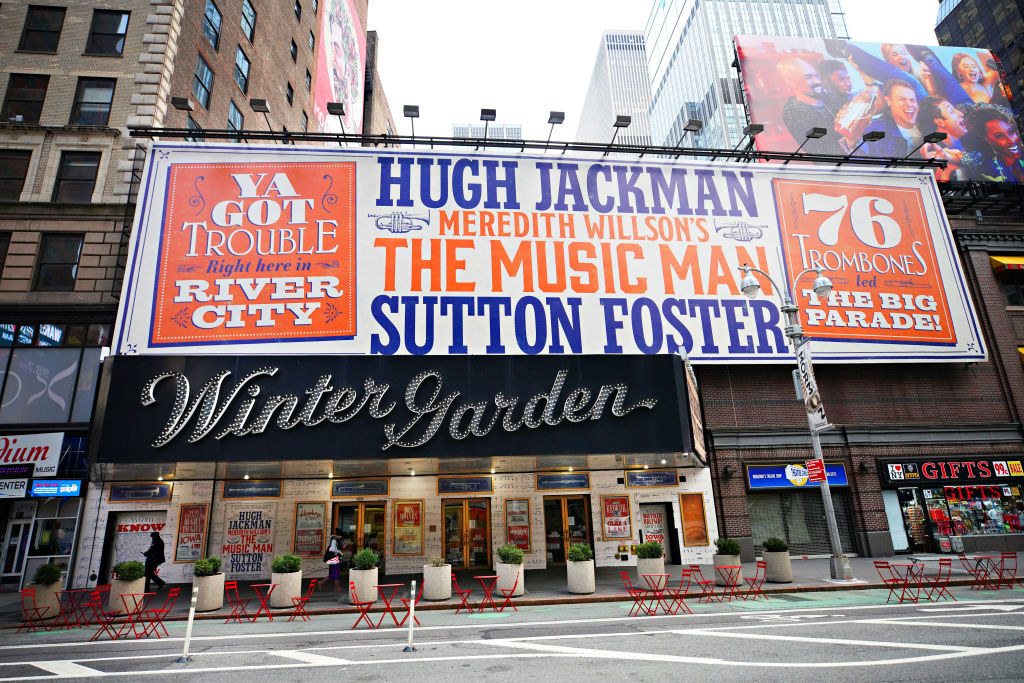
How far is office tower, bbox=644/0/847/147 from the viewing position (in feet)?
374

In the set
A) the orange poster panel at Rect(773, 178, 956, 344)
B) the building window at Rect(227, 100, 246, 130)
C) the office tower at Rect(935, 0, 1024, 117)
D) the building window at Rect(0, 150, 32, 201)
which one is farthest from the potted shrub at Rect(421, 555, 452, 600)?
the office tower at Rect(935, 0, 1024, 117)

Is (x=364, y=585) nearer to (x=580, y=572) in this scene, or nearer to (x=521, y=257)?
(x=580, y=572)

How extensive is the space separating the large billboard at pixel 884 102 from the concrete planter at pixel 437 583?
2494 cm

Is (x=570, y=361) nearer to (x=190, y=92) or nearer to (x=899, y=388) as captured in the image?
(x=899, y=388)

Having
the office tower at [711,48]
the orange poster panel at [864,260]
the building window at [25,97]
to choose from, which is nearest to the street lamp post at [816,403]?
the orange poster panel at [864,260]

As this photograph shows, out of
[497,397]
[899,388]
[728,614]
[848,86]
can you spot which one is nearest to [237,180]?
[497,397]

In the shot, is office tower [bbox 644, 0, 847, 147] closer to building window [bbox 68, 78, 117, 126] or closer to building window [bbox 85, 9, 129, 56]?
building window [bbox 85, 9, 129, 56]

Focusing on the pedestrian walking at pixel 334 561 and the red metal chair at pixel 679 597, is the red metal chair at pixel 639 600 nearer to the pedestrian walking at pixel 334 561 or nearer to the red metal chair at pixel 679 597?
the red metal chair at pixel 679 597

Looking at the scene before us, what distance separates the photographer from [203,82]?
2642 centimetres

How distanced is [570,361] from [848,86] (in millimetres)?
25265

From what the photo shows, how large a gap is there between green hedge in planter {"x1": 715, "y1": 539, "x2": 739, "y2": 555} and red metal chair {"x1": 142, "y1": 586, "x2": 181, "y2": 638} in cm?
1391

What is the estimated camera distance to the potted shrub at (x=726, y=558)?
15.6 meters

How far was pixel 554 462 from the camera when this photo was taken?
64.0 feet

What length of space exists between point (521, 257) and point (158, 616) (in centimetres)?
1624
